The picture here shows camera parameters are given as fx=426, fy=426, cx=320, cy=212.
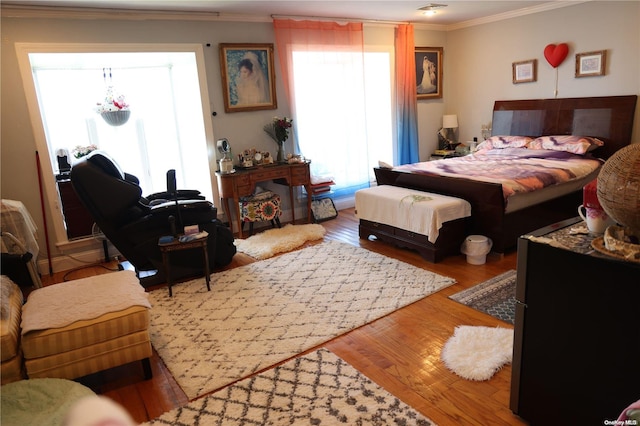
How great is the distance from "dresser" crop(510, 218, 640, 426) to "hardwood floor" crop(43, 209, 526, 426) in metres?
0.24

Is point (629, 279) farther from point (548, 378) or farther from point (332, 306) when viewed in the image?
point (332, 306)

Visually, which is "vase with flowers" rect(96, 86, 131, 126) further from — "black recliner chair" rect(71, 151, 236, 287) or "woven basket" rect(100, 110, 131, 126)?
"black recliner chair" rect(71, 151, 236, 287)

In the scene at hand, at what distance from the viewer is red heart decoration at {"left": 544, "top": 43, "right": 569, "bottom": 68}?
4.99 metres

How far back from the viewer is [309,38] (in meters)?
5.09

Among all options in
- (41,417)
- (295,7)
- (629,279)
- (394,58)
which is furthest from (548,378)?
(394,58)

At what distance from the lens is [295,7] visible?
4559mm

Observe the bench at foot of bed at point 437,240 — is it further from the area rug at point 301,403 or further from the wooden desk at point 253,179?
the area rug at point 301,403

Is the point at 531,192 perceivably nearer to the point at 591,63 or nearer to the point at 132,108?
the point at 591,63

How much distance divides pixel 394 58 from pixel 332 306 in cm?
410

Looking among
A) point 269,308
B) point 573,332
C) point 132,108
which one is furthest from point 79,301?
point 132,108

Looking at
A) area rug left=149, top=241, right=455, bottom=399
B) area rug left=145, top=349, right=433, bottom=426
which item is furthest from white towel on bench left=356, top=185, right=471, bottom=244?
area rug left=145, top=349, right=433, bottom=426

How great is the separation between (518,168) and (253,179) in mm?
2738

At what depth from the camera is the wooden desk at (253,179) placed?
4586 mm

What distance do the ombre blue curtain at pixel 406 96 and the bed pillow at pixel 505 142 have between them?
3.04 feet
